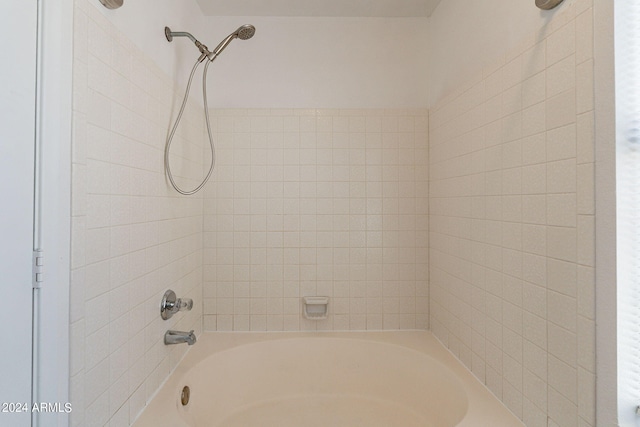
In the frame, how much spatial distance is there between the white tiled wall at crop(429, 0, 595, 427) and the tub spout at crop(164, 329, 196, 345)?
1.27 metres

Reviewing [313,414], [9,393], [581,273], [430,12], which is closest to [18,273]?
[9,393]

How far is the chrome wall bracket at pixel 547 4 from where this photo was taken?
92cm

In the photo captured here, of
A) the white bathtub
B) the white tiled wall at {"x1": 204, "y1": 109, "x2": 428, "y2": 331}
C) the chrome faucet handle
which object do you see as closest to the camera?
the chrome faucet handle

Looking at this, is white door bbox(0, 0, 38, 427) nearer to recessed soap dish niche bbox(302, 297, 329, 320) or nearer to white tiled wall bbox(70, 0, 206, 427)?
white tiled wall bbox(70, 0, 206, 427)

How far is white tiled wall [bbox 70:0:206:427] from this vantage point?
83cm

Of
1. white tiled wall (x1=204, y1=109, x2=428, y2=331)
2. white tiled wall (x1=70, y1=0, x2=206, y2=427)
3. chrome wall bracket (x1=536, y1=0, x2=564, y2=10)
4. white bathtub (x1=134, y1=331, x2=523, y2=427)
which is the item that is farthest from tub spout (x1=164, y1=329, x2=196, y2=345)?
chrome wall bracket (x1=536, y1=0, x2=564, y2=10)

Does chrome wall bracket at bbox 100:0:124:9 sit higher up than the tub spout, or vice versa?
chrome wall bracket at bbox 100:0:124:9

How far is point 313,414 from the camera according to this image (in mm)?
1663

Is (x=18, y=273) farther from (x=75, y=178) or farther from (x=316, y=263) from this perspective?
(x=316, y=263)

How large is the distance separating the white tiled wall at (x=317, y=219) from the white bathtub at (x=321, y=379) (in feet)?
0.43

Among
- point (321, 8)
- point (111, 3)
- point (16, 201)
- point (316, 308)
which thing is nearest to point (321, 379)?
point (316, 308)

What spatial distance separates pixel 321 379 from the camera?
1756 millimetres

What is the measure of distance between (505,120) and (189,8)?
1667 millimetres

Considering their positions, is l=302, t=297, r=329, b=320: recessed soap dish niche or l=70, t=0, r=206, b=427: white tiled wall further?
l=302, t=297, r=329, b=320: recessed soap dish niche
